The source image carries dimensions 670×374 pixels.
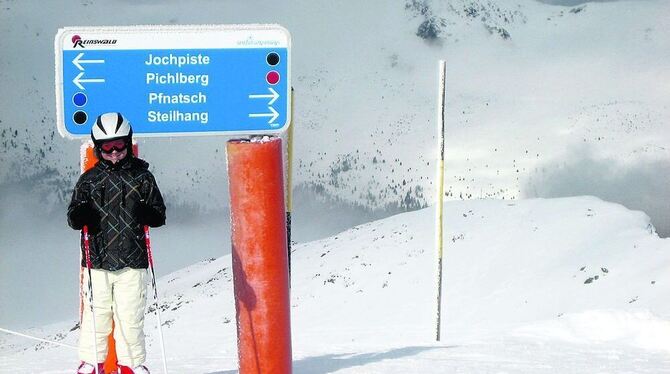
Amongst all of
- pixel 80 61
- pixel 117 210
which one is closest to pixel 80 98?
pixel 80 61

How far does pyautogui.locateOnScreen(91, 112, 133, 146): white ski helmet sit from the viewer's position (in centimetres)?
604

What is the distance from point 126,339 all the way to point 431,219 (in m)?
19.4

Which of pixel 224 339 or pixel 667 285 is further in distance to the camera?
pixel 667 285

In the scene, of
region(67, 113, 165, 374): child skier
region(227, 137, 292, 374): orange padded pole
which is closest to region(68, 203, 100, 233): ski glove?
region(67, 113, 165, 374): child skier

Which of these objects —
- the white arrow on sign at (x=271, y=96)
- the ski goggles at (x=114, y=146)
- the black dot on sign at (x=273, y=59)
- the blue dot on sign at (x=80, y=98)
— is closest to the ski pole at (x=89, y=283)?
the ski goggles at (x=114, y=146)

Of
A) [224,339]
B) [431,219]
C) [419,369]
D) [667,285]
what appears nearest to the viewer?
[419,369]

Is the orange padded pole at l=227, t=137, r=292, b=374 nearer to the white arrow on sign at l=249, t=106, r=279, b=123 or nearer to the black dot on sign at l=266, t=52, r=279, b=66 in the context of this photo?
the white arrow on sign at l=249, t=106, r=279, b=123

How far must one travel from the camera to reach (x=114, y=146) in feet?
20.1

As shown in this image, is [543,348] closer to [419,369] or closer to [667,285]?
[419,369]

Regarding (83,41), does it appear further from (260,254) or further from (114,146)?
(260,254)

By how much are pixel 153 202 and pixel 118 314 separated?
752 mm

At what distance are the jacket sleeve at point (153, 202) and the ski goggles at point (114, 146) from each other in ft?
0.76

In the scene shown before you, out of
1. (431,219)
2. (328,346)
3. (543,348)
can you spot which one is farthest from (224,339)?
(431,219)

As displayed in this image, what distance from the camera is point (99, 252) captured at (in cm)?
611
